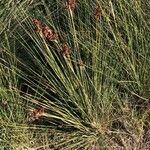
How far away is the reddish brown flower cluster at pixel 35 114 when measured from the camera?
69.9 inches

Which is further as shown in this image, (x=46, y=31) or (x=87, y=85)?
(x=87, y=85)

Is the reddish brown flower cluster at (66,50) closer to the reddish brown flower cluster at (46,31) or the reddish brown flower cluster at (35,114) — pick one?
the reddish brown flower cluster at (46,31)

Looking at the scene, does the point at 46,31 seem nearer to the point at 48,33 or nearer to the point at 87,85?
the point at 48,33

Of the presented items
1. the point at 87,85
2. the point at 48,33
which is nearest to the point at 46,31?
the point at 48,33

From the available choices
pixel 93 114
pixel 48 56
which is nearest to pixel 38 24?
pixel 48 56

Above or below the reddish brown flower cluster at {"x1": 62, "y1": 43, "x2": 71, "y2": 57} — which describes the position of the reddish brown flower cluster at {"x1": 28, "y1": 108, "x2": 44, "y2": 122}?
below

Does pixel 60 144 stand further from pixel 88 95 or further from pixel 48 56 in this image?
pixel 48 56

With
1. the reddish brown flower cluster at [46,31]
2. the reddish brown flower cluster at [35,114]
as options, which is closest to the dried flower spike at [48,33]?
the reddish brown flower cluster at [46,31]

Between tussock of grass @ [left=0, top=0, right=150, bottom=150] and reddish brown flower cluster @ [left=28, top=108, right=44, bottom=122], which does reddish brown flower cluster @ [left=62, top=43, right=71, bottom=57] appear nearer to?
tussock of grass @ [left=0, top=0, right=150, bottom=150]

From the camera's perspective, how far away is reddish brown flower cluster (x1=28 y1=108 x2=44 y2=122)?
177cm

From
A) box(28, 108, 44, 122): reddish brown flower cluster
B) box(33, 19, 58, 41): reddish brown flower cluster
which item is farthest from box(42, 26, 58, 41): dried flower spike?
box(28, 108, 44, 122): reddish brown flower cluster

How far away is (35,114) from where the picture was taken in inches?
69.9

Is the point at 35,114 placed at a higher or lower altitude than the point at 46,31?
lower

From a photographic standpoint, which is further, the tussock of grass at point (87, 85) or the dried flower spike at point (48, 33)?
the tussock of grass at point (87, 85)
